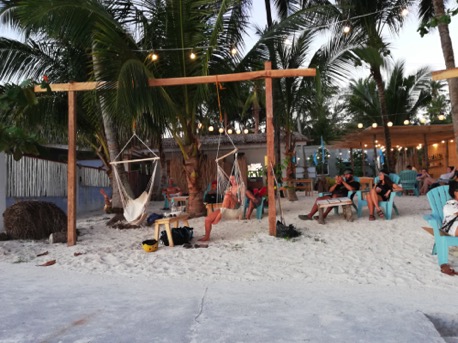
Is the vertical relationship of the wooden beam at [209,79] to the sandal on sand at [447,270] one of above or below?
above

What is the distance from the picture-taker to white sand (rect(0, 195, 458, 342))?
123 inches

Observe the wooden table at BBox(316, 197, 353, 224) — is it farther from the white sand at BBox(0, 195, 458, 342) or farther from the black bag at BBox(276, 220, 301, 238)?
the black bag at BBox(276, 220, 301, 238)

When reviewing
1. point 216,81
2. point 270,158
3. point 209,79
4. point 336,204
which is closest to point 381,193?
point 336,204

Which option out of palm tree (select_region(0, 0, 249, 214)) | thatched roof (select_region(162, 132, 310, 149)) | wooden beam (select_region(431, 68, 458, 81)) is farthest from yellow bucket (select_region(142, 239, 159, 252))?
thatched roof (select_region(162, 132, 310, 149))

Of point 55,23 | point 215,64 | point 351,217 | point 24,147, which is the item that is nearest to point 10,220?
point 24,147

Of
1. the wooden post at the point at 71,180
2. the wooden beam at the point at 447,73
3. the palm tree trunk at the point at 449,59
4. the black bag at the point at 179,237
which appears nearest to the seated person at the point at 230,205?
the black bag at the point at 179,237

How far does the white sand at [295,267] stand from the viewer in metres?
3.12

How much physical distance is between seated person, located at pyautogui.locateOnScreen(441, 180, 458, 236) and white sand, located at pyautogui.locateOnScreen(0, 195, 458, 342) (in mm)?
440

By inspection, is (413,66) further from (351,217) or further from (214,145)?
(351,217)

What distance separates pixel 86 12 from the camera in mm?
6340

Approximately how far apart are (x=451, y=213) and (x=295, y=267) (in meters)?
1.94

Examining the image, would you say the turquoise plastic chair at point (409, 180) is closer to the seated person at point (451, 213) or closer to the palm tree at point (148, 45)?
the palm tree at point (148, 45)

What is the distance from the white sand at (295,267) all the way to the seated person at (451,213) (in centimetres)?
44

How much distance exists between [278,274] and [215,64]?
500 centimetres
